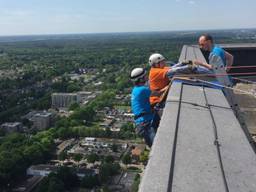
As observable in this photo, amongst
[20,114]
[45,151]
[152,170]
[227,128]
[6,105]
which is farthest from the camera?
[6,105]

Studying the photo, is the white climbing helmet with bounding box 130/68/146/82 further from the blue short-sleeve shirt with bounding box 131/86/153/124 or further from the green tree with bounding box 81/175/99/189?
the green tree with bounding box 81/175/99/189

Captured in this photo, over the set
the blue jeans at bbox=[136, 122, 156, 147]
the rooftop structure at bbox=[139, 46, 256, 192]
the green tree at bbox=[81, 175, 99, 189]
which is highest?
the rooftop structure at bbox=[139, 46, 256, 192]

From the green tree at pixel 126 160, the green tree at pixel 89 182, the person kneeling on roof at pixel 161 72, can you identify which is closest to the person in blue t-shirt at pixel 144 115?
the person kneeling on roof at pixel 161 72

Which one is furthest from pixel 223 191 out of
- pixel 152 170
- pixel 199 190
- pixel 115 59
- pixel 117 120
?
pixel 115 59

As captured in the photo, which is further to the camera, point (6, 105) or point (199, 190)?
point (6, 105)

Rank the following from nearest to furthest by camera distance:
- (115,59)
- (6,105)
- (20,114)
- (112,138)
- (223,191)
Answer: (223,191)
(112,138)
(20,114)
(6,105)
(115,59)

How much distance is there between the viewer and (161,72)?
13.9ft

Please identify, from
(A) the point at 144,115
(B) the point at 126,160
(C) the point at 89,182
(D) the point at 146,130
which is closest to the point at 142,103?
(A) the point at 144,115

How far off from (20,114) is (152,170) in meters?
43.8

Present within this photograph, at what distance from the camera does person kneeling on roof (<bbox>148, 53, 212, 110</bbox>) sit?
4.22m

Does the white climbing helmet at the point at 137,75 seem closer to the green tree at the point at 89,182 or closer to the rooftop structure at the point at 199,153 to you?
the rooftop structure at the point at 199,153

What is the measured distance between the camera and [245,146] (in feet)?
7.50

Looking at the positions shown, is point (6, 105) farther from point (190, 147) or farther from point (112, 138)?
point (190, 147)

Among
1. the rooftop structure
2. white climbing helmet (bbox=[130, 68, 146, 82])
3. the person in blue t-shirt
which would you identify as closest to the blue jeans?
the person in blue t-shirt
